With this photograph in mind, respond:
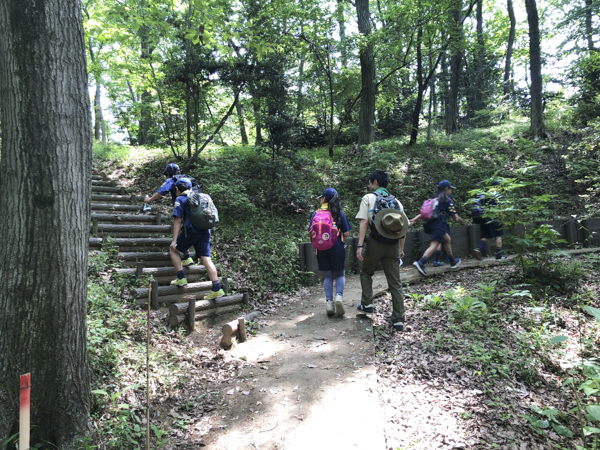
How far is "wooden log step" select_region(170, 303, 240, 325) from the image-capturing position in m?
5.23

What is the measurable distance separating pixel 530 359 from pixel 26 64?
5.74 m

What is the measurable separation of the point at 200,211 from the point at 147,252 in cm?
208

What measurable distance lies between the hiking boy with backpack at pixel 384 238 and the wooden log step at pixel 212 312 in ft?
8.17

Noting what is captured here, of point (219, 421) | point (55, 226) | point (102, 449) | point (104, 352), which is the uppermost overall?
point (55, 226)

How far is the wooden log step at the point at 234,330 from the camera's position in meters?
4.85

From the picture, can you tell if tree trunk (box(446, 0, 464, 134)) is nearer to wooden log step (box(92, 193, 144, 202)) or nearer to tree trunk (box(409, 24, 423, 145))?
tree trunk (box(409, 24, 423, 145))

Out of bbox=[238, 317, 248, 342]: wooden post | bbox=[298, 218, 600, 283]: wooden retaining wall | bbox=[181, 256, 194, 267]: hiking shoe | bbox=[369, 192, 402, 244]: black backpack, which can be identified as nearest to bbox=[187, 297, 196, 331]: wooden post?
bbox=[238, 317, 248, 342]: wooden post

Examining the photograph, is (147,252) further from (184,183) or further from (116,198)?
(116,198)

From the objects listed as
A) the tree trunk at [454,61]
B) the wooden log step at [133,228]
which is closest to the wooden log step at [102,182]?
the wooden log step at [133,228]

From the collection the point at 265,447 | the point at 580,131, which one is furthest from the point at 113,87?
the point at 580,131

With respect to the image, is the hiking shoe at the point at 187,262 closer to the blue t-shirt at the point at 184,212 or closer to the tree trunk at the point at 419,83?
the blue t-shirt at the point at 184,212

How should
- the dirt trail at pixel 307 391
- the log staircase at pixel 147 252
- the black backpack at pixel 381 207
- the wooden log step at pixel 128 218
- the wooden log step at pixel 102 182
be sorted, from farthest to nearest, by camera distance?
1. the wooden log step at pixel 102 182
2. the wooden log step at pixel 128 218
3. the log staircase at pixel 147 252
4. the black backpack at pixel 381 207
5. the dirt trail at pixel 307 391

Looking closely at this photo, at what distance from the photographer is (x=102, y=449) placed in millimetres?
2637

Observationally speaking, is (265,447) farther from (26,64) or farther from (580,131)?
(580,131)
